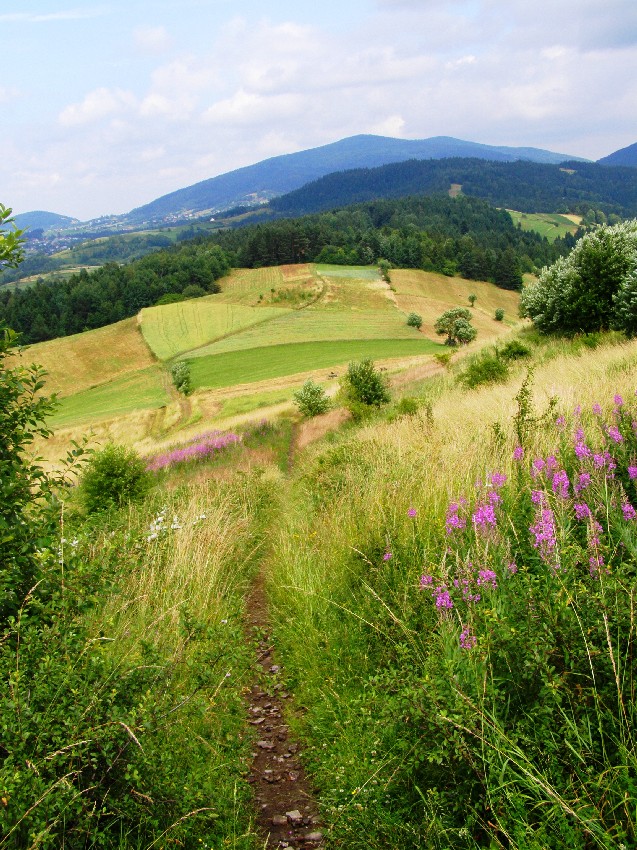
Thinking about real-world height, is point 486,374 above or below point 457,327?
above

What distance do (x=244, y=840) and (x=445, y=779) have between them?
57.8 inches

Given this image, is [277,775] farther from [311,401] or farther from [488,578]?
[311,401]

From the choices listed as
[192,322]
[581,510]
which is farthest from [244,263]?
[581,510]

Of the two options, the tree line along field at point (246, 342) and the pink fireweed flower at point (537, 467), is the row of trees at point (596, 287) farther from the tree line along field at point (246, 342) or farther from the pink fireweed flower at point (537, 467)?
the tree line along field at point (246, 342)

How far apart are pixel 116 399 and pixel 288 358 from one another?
20568 mm

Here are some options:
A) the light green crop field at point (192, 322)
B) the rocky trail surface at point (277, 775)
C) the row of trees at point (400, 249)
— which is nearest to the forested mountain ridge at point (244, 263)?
the row of trees at point (400, 249)

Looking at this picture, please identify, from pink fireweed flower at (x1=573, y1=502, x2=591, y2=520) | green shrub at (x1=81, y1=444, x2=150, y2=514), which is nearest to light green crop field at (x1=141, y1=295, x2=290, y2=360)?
green shrub at (x1=81, y1=444, x2=150, y2=514)

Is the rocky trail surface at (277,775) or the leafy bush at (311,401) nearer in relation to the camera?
the rocky trail surface at (277,775)

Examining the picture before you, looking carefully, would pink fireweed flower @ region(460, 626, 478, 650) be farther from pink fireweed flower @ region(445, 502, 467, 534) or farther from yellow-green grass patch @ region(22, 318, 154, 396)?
yellow-green grass patch @ region(22, 318, 154, 396)

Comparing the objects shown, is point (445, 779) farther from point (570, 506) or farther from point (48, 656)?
point (48, 656)

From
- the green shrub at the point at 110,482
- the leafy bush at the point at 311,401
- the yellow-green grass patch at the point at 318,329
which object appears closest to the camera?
the green shrub at the point at 110,482

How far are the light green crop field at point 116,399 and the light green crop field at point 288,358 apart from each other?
4715mm

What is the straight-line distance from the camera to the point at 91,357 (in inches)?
3187

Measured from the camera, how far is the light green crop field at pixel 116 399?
57.8m
